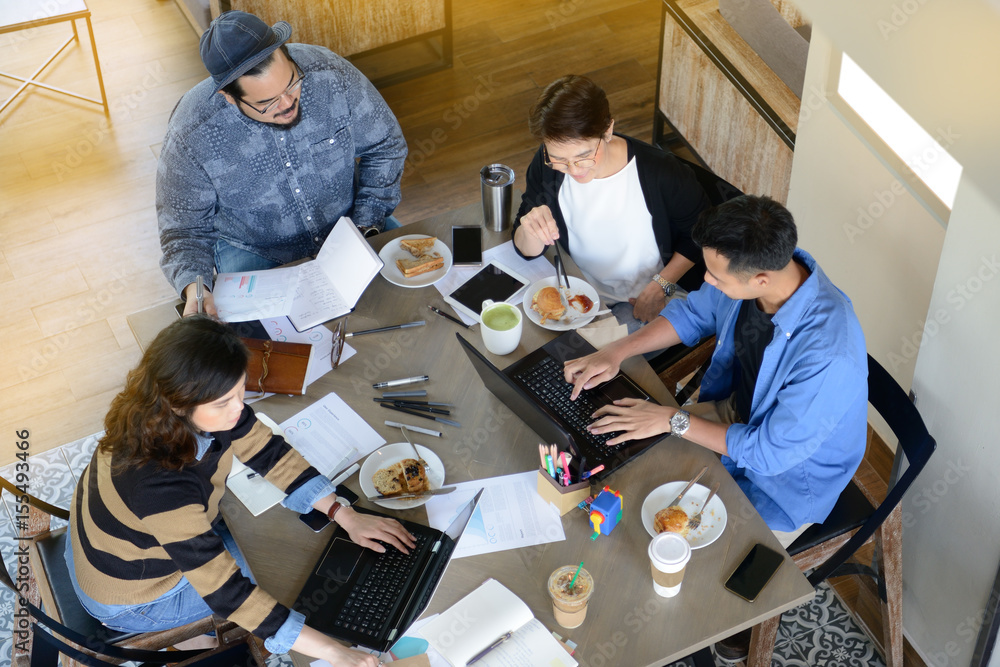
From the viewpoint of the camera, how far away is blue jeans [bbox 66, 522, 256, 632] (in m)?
2.09

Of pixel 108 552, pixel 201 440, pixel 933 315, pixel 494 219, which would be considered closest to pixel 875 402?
pixel 933 315

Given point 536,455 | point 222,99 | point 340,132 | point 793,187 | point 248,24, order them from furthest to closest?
point 793,187 < point 340,132 < point 222,99 < point 248,24 < point 536,455

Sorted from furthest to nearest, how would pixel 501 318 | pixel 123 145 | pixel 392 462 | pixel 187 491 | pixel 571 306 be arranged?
pixel 123 145 < pixel 571 306 < pixel 501 318 < pixel 392 462 < pixel 187 491

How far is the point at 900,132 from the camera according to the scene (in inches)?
102

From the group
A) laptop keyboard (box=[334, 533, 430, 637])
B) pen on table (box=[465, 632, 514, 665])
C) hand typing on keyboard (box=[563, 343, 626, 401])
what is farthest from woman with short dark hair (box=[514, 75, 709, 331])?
pen on table (box=[465, 632, 514, 665])

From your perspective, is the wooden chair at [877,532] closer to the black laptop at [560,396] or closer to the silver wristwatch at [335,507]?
the black laptop at [560,396]

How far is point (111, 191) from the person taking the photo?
4.18 m

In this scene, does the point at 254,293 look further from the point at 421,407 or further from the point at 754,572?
the point at 754,572

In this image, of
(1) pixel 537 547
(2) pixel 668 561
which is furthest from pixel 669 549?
(1) pixel 537 547

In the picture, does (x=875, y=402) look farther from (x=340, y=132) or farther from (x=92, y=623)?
(x=92, y=623)

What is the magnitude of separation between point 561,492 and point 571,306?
0.63m

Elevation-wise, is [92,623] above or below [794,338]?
below

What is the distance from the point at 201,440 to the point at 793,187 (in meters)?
2.15

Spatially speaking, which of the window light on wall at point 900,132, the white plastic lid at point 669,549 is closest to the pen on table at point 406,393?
the white plastic lid at point 669,549
